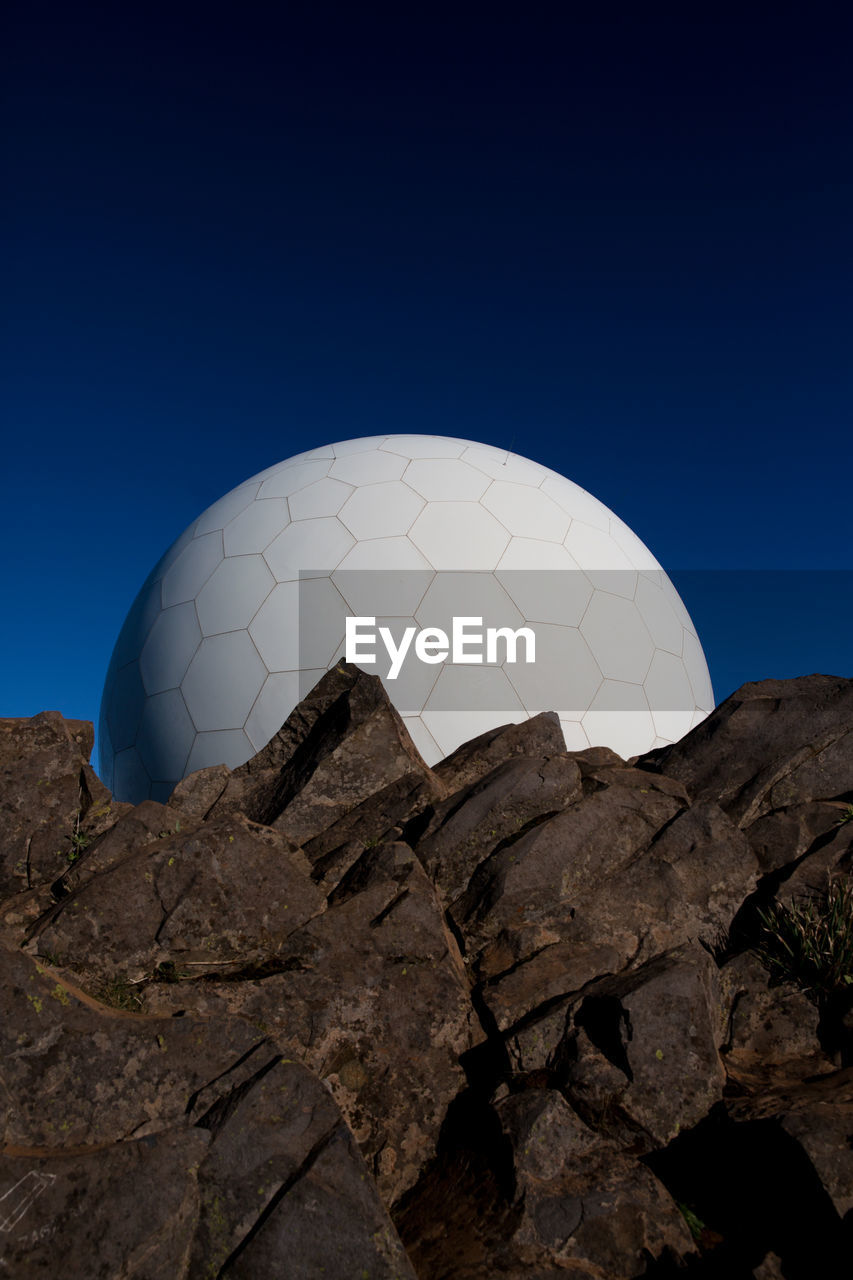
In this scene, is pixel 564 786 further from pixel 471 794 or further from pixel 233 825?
pixel 233 825

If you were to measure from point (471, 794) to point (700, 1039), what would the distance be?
5.96 feet

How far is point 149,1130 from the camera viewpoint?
279cm

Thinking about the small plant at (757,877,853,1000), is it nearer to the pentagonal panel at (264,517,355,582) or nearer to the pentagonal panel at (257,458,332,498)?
the pentagonal panel at (264,517,355,582)

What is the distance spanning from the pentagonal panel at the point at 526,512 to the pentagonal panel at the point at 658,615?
4.33ft

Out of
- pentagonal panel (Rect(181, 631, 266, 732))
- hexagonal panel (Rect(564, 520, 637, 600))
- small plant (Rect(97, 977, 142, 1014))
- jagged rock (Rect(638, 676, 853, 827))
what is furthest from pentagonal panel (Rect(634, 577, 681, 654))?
small plant (Rect(97, 977, 142, 1014))

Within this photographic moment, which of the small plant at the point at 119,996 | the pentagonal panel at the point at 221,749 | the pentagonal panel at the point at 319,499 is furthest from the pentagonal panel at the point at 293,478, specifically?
the small plant at the point at 119,996

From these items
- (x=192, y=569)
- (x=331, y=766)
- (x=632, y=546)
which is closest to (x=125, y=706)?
(x=192, y=569)

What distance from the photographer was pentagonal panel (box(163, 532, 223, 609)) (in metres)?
9.41

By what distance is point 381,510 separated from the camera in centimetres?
901

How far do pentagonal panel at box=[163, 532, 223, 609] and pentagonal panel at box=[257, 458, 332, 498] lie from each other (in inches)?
34.9

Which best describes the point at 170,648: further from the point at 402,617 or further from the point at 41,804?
the point at 41,804

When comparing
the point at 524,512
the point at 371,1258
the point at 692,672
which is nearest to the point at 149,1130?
the point at 371,1258

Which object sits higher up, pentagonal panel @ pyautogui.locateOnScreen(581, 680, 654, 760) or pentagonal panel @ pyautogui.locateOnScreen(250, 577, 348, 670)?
pentagonal panel @ pyautogui.locateOnScreen(250, 577, 348, 670)

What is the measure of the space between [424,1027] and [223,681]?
560 centimetres
